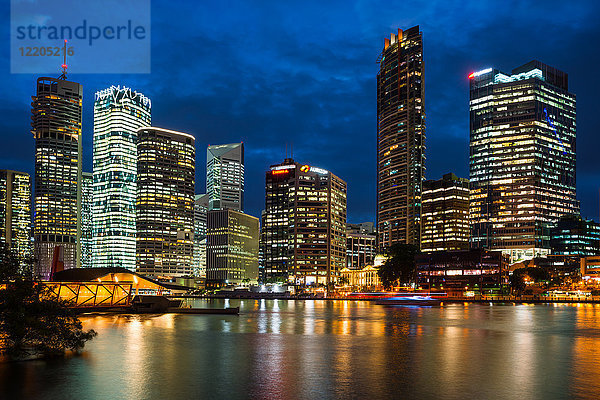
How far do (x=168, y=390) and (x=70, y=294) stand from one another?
8263 centimetres

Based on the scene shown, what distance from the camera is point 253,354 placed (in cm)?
4916

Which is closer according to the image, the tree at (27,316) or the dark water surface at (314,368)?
the dark water surface at (314,368)

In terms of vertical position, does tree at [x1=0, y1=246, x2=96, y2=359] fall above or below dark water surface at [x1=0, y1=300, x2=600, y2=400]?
above

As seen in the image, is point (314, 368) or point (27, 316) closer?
point (314, 368)

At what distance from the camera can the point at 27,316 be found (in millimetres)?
42219

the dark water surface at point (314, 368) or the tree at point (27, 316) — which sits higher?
the tree at point (27, 316)

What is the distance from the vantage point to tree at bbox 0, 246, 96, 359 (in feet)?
138

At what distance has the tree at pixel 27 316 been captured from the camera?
1660 inches

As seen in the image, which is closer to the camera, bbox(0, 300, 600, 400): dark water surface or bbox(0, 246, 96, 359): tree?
bbox(0, 300, 600, 400): dark water surface

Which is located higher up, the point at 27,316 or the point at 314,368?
the point at 27,316

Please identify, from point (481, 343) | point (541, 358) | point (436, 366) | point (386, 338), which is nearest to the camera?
point (436, 366)

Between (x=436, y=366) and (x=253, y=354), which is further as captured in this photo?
(x=253, y=354)

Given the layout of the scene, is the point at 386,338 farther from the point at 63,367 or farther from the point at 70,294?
the point at 70,294

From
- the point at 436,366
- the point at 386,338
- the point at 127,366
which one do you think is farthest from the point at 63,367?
the point at 386,338
